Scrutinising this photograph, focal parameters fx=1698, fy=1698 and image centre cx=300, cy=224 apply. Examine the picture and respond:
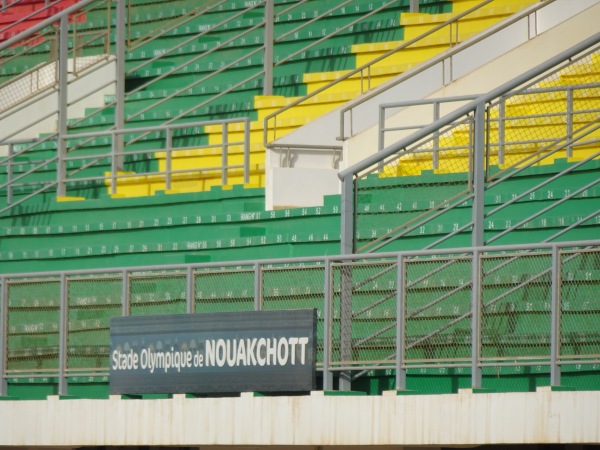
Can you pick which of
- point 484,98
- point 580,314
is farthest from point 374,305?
point 484,98

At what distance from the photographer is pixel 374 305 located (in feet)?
34.0

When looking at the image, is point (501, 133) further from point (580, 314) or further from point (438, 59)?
point (580, 314)

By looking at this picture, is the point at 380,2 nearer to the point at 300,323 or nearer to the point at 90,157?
the point at 90,157

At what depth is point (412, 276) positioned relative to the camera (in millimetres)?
10242

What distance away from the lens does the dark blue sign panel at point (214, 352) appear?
34.6 ft

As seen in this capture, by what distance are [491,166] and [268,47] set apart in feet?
18.1

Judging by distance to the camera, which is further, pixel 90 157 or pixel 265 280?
pixel 90 157

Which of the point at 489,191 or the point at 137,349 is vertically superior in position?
the point at 489,191

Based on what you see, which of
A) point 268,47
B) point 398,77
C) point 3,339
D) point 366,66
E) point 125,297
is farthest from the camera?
point 268,47

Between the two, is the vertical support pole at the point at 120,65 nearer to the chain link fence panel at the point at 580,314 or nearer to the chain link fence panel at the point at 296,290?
the chain link fence panel at the point at 296,290

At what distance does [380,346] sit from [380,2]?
748 centimetres

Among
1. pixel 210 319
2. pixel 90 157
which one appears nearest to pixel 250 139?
pixel 90 157

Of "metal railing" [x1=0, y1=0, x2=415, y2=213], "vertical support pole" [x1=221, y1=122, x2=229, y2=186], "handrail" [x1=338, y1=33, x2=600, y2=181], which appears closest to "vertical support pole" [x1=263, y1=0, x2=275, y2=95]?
"metal railing" [x1=0, y1=0, x2=415, y2=213]

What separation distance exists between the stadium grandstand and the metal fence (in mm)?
16
